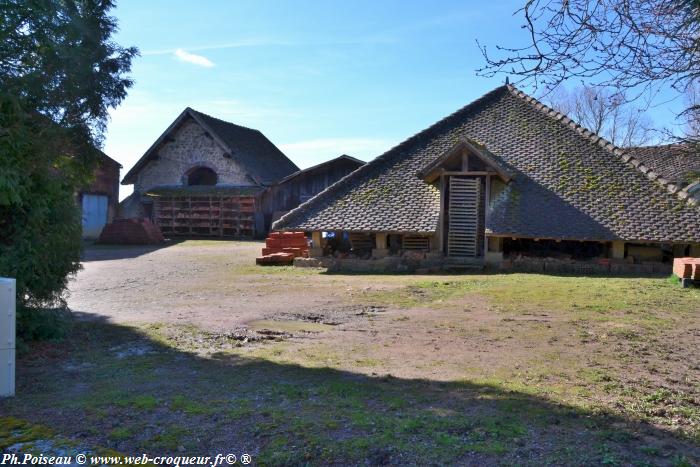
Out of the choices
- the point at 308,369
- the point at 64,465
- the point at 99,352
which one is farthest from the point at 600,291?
the point at 64,465

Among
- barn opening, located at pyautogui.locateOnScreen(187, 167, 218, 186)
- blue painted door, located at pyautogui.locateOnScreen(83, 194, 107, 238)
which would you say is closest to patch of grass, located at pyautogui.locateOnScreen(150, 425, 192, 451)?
blue painted door, located at pyautogui.locateOnScreen(83, 194, 107, 238)

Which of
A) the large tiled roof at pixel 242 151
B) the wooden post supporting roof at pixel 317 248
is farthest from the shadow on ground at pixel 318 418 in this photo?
the large tiled roof at pixel 242 151

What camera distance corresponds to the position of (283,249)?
2020cm

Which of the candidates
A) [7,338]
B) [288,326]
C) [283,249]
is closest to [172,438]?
[7,338]

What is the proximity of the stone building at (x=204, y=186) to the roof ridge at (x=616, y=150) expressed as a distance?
569 inches

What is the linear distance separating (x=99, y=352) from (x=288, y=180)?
89.8 feet

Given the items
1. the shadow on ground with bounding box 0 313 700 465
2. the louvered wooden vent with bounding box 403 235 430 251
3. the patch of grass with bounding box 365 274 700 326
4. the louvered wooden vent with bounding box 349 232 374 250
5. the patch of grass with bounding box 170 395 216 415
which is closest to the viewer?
the shadow on ground with bounding box 0 313 700 465

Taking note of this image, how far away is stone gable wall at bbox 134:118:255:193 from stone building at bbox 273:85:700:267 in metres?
15.0

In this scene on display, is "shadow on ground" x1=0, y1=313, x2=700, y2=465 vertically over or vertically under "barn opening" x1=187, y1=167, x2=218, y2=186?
under

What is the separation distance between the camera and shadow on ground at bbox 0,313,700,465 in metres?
3.95

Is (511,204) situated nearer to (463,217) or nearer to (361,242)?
(463,217)

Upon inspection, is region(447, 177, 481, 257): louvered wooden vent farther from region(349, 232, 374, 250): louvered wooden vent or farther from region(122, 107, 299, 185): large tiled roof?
region(122, 107, 299, 185): large tiled roof

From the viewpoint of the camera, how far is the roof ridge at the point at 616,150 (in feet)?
56.0

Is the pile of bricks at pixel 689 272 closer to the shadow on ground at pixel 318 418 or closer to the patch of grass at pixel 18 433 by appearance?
the shadow on ground at pixel 318 418
